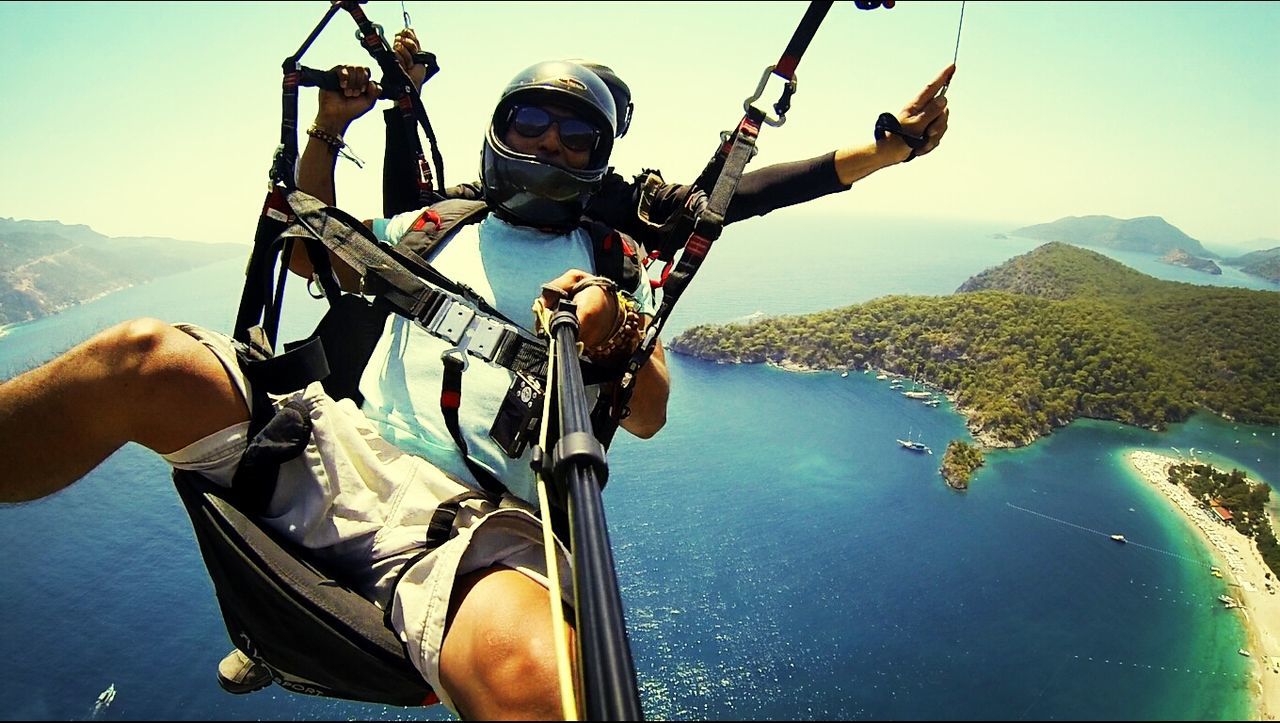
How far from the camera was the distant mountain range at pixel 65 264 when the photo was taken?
7544 cm

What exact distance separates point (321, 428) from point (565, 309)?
985mm

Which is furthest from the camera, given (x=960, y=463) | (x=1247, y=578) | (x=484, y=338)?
(x=960, y=463)

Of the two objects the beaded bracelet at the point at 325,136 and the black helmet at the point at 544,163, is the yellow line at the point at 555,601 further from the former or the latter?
the beaded bracelet at the point at 325,136

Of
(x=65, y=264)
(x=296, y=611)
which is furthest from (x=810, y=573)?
(x=65, y=264)

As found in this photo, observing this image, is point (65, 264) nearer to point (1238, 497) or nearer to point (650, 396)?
point (650, 396)

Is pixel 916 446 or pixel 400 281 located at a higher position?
pixel 400 281

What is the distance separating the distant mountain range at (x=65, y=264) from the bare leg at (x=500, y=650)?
9890 cm

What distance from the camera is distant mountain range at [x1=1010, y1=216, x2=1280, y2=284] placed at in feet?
280

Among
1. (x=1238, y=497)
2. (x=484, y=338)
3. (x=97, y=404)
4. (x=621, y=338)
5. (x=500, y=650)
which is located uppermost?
(x=621, y=338)

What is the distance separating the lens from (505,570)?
67.0 inches

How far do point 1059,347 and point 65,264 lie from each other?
→ 130 metres

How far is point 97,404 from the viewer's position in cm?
166

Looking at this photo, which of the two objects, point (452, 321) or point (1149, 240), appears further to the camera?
point (1149, 240)

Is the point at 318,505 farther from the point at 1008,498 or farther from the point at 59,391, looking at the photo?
Answer: the point at 1008,498
